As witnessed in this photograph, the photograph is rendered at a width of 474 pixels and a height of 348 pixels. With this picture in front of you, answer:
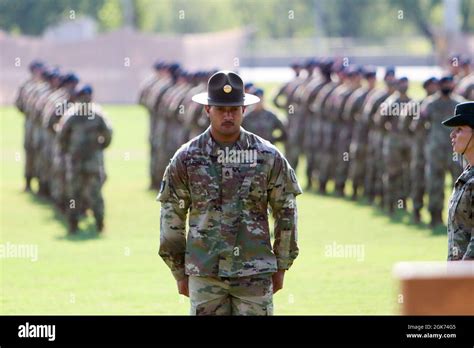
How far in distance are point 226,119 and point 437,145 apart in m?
9.79

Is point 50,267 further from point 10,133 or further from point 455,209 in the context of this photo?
point 10,133

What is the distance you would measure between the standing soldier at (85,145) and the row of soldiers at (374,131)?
388 cm

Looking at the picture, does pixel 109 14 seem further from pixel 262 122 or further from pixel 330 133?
pixel 262 122

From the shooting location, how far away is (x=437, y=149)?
680 inches

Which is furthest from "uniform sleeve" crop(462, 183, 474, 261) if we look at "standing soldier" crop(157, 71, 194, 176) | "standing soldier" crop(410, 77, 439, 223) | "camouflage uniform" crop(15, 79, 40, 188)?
"camouflage uniform" crop(15, 79, 40, 188)

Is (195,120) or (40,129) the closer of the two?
(195,120)

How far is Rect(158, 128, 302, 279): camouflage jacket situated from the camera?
7812mm

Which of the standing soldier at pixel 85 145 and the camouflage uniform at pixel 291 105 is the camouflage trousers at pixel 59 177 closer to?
the standing soldier at pixel 85 145

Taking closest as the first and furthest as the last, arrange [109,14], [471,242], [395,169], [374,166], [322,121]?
[471,242] < [395,169] < [374,166] < [322,121] < [109,14]

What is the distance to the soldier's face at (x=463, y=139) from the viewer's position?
7816mm

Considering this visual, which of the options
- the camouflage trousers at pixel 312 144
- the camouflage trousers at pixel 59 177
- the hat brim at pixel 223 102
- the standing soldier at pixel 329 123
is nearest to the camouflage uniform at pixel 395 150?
the standing soldier at pixel 329 123

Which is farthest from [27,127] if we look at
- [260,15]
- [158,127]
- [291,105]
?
[260,15]

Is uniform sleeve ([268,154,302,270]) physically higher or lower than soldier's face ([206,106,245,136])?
lower

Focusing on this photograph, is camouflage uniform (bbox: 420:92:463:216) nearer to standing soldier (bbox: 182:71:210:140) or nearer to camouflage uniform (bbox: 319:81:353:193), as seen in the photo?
standing soldier (bbox: 182:71:210:140)
